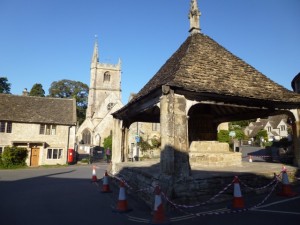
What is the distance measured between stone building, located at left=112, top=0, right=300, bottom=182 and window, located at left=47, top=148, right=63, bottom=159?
19221mm

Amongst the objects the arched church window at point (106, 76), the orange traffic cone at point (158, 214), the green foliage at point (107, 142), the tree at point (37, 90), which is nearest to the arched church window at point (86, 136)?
the green foliage at point (107, 142)

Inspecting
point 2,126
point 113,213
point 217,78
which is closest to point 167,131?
point 113,213

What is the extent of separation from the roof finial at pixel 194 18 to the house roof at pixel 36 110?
23.7 m

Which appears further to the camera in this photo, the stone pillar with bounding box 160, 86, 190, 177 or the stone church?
the stone church

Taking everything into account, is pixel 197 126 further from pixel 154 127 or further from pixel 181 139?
pixel 154 127

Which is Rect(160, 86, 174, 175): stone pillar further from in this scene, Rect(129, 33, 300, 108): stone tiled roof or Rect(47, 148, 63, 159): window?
Rect(47, 148, 63, 159): window

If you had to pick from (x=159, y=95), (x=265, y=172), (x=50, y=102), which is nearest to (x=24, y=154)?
(x=50, y=102)

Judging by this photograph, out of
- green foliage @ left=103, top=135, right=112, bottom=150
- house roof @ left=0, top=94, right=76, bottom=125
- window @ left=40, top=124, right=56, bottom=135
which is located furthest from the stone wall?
green foliage @ left=103, top=135, right=112, bottom=150

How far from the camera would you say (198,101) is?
8.41 meters

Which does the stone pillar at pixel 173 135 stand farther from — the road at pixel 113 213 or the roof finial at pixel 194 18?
the roof finial at pixel 194 18

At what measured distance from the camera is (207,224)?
595 centimetres

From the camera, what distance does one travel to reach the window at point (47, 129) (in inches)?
1188

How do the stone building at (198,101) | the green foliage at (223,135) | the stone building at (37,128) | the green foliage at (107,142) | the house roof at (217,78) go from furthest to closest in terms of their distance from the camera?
the green foliage at (107,142) < the green foliage at (223,135) < the stone building at (37,128) < the house roof at (217,78) < the stone building at (198,101)

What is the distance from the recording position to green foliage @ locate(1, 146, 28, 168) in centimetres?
2617
